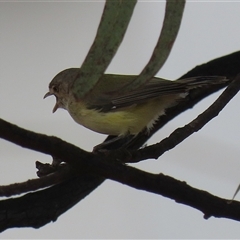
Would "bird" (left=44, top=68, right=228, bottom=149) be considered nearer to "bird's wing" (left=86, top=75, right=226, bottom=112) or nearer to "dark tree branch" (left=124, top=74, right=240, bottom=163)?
"bird's wing" (left=86, top=75, right=226, bottom=112)

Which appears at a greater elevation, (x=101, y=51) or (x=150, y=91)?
(x=150, y=91)

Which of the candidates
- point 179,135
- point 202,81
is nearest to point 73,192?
point 179,135

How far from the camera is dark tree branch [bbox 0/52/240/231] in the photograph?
1.41ft

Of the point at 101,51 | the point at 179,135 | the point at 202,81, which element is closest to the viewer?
the point at 101,51

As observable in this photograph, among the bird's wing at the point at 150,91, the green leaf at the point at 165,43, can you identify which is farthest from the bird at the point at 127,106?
the green leaf at the point at 165,43

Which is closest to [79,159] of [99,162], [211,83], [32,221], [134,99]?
Answer: [99,162]

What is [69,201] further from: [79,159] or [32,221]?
[79,159]

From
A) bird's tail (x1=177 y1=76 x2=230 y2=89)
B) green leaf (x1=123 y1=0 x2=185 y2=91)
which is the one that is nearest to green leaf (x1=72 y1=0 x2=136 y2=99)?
green leaf (x1=123 y1=0 x2=185 y2=91)

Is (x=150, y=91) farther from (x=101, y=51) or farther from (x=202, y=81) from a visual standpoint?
(x=101, y=51)

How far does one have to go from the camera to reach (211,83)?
35.5 inches

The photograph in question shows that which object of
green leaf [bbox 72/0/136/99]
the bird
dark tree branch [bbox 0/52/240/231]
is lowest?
dark tree branch [bbox 0/52/240/231]

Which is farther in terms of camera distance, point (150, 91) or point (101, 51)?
point (150, 91)

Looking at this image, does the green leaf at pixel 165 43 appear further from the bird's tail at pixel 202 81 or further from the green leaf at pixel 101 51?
the bird's tail at pixel 202 81

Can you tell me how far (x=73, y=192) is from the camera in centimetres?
77
